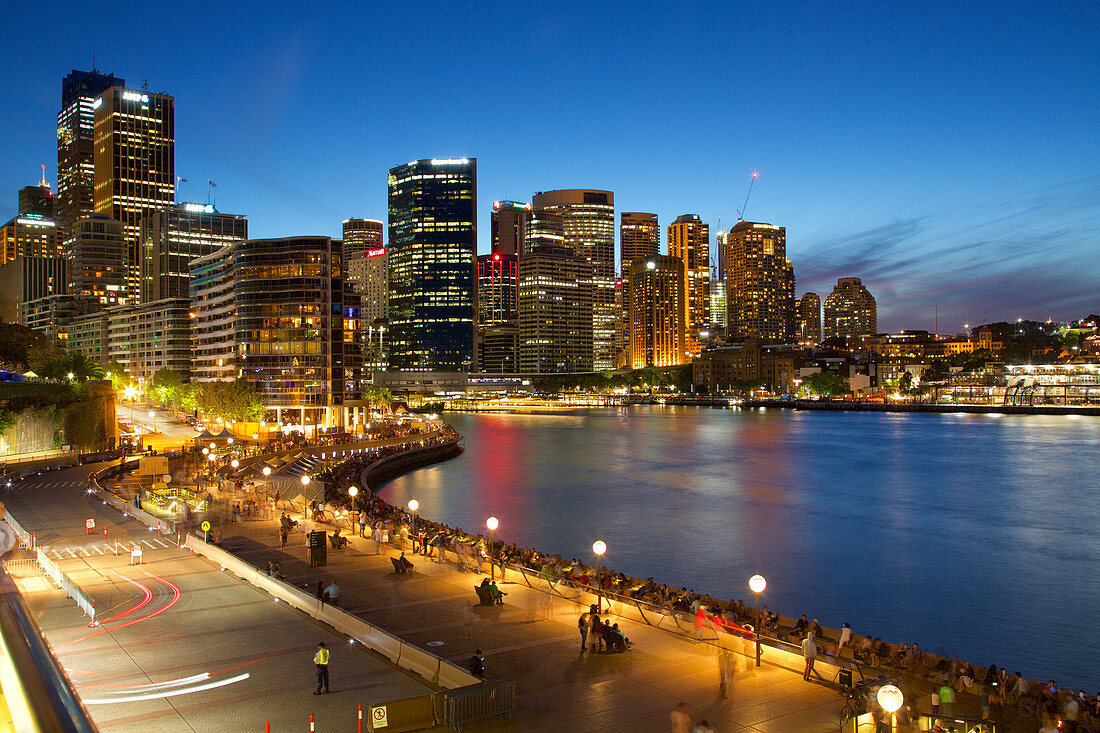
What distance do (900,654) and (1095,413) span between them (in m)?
166

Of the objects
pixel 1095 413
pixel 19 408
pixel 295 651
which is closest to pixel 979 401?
pixel 1095 413

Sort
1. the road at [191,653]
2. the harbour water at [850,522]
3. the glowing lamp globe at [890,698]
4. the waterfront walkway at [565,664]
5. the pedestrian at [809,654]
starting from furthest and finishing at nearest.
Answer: the harbour water at [850,522], the pedestrian at [809,654], the waterfront walkway at [565,664], the road at [191,653], the glowing lamp globe at [890,698]

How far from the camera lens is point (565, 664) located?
49.6ft

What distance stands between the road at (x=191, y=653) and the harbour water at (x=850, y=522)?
1972 centimetres

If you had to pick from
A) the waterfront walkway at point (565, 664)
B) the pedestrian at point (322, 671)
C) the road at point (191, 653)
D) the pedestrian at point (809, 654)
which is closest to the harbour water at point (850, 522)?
the pedestrian at point (809, 654)

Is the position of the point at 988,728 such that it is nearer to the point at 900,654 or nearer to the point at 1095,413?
the point at 900,654

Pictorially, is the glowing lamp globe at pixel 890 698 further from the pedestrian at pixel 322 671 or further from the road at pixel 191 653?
the pedestrian at pixel 322 671

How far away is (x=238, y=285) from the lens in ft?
327

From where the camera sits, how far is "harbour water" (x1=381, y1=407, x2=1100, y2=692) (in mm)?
29844

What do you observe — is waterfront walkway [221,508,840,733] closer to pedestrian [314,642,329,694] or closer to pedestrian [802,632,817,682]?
pedestrian [802,632,817,682]

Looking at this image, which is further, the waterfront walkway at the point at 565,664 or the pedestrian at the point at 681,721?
the waterfront walkway at the point at 565,664

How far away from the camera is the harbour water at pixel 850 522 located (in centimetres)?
2984

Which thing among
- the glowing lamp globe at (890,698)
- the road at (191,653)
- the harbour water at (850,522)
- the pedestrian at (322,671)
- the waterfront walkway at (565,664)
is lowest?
the harbour water at (850,522)

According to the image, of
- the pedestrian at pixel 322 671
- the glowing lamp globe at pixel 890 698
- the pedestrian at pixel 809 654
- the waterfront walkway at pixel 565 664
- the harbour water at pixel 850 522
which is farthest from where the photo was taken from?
the harbour water at pixel 850 522
